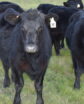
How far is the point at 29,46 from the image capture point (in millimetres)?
3869

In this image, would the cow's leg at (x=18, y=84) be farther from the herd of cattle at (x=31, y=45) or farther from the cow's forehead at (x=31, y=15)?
the cow's forehead at (x=31, y=15)

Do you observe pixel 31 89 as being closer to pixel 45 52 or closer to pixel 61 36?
pixel 45 52

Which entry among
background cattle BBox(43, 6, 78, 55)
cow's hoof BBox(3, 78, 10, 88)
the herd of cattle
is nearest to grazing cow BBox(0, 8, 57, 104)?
the herd of cattle

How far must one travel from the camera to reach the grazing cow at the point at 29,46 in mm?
4062

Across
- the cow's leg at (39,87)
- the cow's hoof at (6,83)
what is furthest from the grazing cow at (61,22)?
the cow's leg at (39,87)

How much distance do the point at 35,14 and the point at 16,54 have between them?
27.5 inches

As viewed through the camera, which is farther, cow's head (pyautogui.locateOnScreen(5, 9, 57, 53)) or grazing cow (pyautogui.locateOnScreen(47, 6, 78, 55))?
grazing cow (pyautogui.locateOnScreen(47, 6, 78, 55))

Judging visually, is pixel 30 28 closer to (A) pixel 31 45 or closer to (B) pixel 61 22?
(A) pixel 31 45

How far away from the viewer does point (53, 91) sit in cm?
527

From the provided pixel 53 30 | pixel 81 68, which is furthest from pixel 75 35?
pixel 53 30

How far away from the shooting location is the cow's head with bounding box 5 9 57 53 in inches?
155

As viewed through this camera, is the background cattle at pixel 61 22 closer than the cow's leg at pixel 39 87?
No

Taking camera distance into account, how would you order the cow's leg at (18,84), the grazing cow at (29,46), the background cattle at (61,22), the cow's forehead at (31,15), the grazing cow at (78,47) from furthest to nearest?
the background cattle at (61,22), the grazing cow at (78,47), the cow's leg at (18,84), the cow's forehead at (31,15), the grazing cow at (29,46)

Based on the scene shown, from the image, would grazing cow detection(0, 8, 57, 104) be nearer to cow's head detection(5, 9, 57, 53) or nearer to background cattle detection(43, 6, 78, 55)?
cow's head detection(5, 9, 57, 53)
